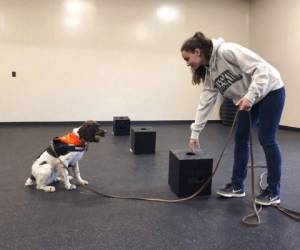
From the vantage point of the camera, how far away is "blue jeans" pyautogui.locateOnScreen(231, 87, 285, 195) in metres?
2.09

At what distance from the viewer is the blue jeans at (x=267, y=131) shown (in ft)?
6.86

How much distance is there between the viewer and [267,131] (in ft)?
6.95

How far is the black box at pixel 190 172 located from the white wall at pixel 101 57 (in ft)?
12.7

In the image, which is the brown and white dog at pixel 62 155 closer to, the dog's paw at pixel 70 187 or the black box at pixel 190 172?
the dog's paw at pixel 70 187

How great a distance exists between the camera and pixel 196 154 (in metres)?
2.50

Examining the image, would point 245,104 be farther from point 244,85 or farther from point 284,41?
point 284,41

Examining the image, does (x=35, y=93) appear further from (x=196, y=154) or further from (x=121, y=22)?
(x=196, y=154)

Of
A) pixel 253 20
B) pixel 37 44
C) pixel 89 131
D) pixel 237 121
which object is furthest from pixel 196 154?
pixel 253 20

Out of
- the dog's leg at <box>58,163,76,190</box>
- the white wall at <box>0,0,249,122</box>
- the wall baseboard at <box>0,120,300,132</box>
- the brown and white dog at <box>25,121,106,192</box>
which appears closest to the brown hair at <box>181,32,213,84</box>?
the brown and white dog at <box>25,121,106,192</box>

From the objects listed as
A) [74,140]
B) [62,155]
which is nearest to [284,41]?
[74,140]

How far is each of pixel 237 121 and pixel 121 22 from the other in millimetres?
4298

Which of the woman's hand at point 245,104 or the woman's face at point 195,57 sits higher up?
the woman's face at point 195,57

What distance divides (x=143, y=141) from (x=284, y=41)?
363cm

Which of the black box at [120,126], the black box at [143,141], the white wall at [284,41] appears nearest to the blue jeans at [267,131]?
the black box at [143,141]
